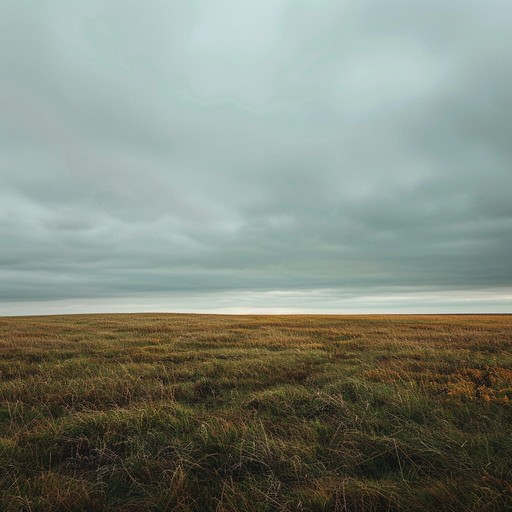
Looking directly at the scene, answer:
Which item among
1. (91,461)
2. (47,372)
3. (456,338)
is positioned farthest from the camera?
(456,338)

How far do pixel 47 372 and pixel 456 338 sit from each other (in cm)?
1868

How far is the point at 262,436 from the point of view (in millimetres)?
5805

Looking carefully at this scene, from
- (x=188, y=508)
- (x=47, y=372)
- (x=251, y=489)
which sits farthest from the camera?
(x=47, y=372)

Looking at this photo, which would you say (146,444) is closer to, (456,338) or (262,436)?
(262,436)

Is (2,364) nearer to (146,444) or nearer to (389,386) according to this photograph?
(146,444)

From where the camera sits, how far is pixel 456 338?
59.9 feet

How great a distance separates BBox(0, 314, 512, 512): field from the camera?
439 cm

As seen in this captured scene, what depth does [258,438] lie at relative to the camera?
5.76 metres

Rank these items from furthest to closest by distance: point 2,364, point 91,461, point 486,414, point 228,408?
point 2,364
point 228,408
point 486,414
point 91,461

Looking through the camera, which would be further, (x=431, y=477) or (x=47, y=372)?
(x=47, y=372)

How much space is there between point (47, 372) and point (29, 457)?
6179mm

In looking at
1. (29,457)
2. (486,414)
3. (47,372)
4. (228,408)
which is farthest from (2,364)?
(486,414)

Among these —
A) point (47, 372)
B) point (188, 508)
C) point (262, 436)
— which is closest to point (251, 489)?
point (188, 508)

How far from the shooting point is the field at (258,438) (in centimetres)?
439
